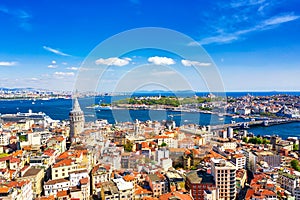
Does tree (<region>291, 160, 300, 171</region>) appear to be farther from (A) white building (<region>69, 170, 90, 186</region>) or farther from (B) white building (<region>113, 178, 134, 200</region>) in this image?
(A) white building (<region>69, 170, 90, 186</region>)

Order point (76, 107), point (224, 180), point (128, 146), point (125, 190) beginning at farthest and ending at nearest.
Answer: point (76, 107) < point (128, 146) < point (224, 180) < point (125, 190)

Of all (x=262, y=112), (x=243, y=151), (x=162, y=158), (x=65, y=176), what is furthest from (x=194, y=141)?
(x=262, y=112)

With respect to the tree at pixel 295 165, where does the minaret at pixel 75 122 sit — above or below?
above

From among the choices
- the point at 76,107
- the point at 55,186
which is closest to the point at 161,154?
the point at 55,186

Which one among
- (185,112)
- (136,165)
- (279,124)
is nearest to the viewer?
(136,165)

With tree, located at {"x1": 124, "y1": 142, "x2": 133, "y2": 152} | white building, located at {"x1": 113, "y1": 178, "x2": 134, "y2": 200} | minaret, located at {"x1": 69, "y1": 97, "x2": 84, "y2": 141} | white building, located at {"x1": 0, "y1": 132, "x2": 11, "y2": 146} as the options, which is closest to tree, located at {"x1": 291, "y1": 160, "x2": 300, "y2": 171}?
tree, located at {"x1": 124, "y1": 142, "x2": 133, "y2": 152}

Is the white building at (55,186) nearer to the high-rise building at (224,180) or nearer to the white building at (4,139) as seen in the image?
the high-rise building at (224,180)

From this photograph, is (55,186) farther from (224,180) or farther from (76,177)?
(224,180)

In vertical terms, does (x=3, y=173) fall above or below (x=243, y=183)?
above

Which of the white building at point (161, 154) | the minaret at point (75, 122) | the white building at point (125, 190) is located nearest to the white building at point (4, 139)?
the minaret at point (75, 122)

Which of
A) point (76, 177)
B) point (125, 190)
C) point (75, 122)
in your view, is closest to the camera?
point (125, 190)

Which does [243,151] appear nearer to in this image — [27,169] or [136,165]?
[136,165]
